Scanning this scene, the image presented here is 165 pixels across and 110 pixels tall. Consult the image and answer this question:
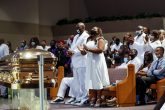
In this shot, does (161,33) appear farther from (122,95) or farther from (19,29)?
(19,29)

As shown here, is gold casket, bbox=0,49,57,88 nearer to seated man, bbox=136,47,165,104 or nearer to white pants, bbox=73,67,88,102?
white pants, bbox=73,67,88,102

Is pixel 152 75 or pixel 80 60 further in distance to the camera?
pixel 80 60

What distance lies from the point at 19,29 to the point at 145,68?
13122mm

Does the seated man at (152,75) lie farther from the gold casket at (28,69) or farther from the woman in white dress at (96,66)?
the gold casket at (28,69)

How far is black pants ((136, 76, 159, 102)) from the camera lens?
9.87 meters

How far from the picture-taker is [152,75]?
9.95m

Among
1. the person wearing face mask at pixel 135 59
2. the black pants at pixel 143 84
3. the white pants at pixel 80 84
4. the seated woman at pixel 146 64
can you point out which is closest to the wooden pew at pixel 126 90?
the black pants at pixel 143 84

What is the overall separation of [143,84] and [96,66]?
1168 mm

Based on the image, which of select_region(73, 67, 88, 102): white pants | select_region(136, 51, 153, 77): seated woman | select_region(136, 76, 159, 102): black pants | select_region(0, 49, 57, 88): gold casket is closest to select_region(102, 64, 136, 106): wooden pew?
select_region(136, 76, 159, 102): black pants

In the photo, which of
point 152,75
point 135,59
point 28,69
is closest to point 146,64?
point 135,59

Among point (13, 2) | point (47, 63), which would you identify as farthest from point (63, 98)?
point (13, 2)

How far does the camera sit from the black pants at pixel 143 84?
9.87m

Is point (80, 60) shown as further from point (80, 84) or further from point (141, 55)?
point (141, 55)

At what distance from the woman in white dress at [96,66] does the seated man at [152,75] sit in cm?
79
